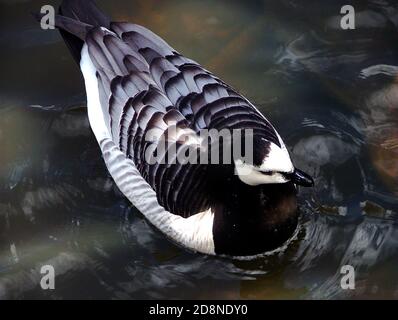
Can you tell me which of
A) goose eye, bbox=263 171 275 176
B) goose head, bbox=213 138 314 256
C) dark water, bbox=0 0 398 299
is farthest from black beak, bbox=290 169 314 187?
dark water, bbox=0 0 398 299

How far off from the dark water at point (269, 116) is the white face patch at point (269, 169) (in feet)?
2.38

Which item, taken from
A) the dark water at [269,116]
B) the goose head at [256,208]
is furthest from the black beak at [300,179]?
the dark water at [269,116]

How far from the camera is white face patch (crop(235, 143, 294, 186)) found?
5883mm

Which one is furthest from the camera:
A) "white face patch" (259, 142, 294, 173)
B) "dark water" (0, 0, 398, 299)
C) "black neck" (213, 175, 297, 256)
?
"dark water" (0, 0, 398, 299)

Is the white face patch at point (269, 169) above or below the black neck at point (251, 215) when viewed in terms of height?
above

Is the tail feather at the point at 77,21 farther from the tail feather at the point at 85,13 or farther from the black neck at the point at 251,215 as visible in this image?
the black neck at the point at 251,215

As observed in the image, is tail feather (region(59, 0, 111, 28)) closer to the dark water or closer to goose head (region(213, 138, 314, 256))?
the dark water

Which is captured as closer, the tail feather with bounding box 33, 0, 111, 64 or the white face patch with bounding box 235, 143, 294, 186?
the white face patch with bounding box 235, 143, 294, 186

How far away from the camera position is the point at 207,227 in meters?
6.34

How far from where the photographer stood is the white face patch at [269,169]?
19.3 feet

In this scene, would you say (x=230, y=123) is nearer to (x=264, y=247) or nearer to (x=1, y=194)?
(x=264, y=247)

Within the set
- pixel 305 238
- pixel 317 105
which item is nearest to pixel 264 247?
pixel 305 238

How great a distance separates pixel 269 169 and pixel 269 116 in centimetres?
164

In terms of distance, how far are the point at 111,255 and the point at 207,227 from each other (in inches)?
30.6
